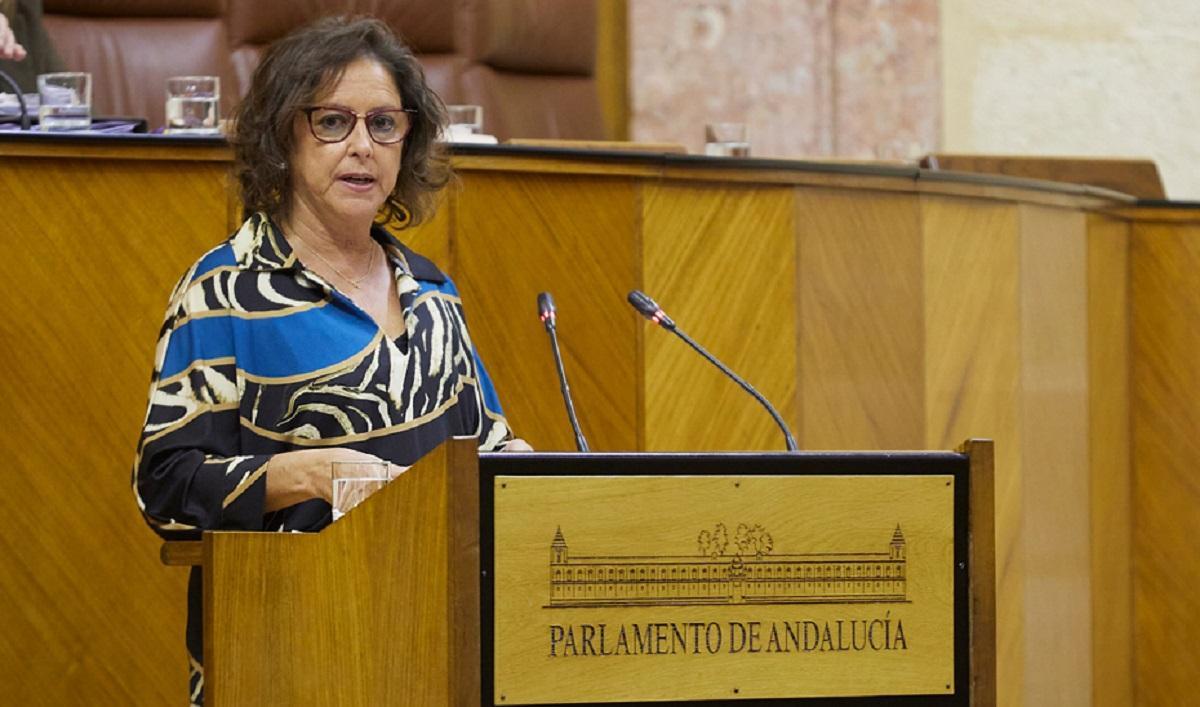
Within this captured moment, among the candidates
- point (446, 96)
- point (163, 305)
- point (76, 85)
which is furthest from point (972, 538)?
point (446, 96)

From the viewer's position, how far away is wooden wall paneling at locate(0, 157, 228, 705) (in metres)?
2.68

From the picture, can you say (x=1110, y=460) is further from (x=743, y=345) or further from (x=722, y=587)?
(x=722, y=587)

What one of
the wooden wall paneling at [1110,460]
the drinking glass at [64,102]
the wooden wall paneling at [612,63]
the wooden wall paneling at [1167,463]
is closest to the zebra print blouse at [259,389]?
the drinking glass at [64,102]

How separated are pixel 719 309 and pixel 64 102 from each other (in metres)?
1.13

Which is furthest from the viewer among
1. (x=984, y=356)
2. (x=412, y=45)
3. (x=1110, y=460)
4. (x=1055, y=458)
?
(x=412, y=45)

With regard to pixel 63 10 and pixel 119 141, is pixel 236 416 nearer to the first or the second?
pixel 119 141

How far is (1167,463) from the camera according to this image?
3734 mm

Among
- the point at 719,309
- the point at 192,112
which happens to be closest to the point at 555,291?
the point at 719,309

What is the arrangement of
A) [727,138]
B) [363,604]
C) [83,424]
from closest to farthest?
[363,604], [83,424], [727,138]

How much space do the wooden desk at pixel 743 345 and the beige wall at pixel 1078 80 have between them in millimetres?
1865

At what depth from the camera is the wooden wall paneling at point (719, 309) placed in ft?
9.74

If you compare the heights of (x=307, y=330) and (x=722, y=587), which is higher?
(x=307, y=330)

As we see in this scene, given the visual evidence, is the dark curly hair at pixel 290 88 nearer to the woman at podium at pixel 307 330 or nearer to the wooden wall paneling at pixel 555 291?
the woman at podium at pixel 307 330

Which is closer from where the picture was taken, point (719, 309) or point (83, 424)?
point (83, 424)
